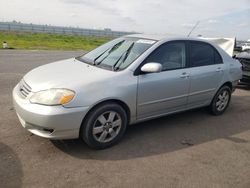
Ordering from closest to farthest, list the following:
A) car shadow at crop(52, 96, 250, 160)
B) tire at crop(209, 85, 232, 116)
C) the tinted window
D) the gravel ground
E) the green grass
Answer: the gravel ground, car shadow at crop(52, 96, 250, 160), the tinted window, tire at crop(209, 85, 232, 116), the green grass

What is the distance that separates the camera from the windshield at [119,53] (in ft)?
13.9

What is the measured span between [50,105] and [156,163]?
1600 mm

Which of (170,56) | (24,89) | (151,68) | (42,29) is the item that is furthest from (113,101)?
(42,29)

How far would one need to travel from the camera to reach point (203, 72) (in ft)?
16.7

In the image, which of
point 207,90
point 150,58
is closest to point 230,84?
point 207,90

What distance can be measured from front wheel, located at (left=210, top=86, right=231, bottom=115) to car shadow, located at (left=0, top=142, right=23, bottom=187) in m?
3.99

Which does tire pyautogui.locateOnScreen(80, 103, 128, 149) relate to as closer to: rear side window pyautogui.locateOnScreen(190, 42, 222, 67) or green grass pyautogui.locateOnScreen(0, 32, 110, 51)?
rear side window pyautogui.locateOnScreen(190, 42, 222, 67)

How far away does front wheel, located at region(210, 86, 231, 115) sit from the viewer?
5641mm

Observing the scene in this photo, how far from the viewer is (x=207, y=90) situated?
5.29 meters

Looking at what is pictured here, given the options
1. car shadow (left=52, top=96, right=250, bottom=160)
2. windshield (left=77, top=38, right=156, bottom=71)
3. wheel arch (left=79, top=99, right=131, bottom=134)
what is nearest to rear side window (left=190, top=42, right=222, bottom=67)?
windshield (left=77, top=38, right=156, bottom=71)

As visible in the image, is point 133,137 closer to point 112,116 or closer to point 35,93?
point 112,116

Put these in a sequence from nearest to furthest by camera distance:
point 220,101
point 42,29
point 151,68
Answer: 1. point 151,68
2. point 220,101
3. point 42,29

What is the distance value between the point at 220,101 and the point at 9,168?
14.3ft

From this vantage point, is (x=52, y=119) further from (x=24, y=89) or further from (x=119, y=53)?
(x=119, y=53)
